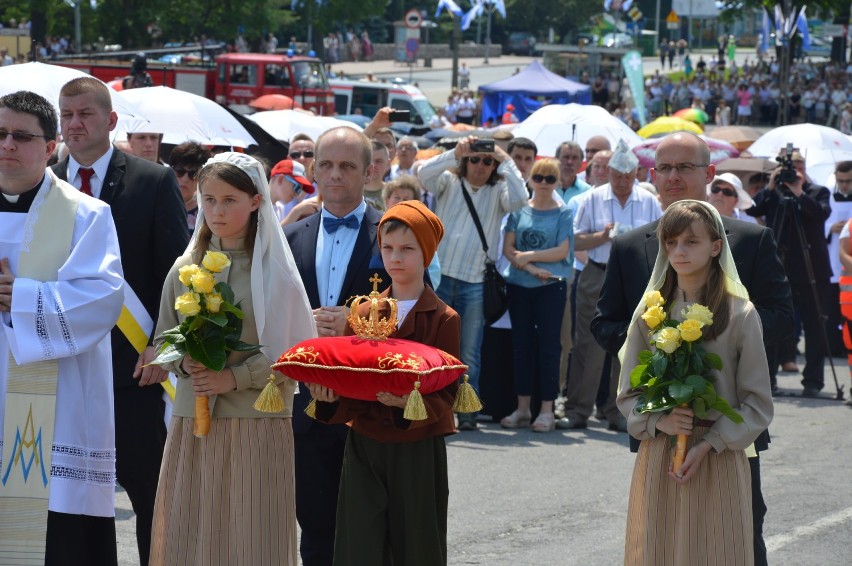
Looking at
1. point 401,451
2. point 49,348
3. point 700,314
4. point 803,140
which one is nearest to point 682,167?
point 700,314

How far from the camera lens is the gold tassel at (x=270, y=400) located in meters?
5.00

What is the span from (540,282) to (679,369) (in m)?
5.25

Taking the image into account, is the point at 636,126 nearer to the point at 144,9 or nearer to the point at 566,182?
the point at 144,9

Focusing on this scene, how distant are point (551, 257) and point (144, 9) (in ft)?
130

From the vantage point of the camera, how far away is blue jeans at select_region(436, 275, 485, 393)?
391 inches

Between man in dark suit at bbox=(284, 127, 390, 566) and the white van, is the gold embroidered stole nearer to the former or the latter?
man in dark suit at bbox=(284, 127, 390, 566)

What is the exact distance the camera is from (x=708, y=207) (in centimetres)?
518

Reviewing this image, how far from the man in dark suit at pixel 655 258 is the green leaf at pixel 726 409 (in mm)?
519

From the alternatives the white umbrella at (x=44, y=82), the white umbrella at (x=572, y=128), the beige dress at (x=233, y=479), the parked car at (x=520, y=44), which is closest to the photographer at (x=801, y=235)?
the white umbrella at (x=572, y=128)

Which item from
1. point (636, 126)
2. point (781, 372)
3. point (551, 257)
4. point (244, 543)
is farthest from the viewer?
point (636, 126)

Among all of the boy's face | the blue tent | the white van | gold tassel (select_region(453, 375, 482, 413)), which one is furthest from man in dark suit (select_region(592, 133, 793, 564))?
the white van

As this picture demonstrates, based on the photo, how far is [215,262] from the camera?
5016mm

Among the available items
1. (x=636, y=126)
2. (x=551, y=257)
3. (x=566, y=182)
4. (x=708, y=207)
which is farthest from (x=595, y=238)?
(x=636, y=126)

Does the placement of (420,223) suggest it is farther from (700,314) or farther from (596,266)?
(596,266)
